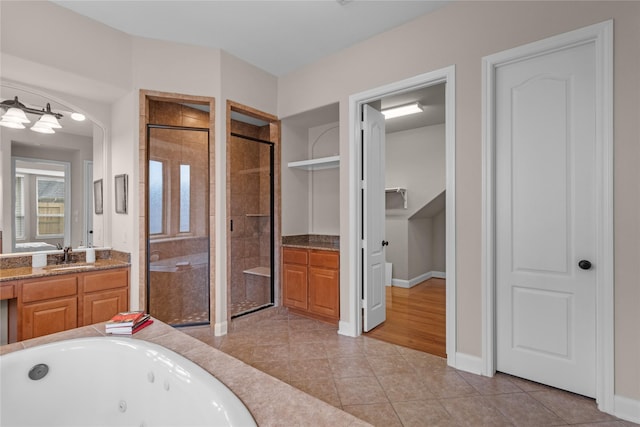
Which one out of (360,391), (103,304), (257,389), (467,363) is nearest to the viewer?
(257,389)

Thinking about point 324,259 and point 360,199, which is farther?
point 324,259

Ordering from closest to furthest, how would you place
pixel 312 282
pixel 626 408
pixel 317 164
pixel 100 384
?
pixel 100 384
pixel 626 408
pixel 312 282
pixel 317 164

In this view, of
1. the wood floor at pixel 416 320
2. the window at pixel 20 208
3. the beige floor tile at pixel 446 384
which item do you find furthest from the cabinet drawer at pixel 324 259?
the window at pixel 20 208

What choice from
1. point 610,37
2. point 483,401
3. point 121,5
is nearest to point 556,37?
point 610,37

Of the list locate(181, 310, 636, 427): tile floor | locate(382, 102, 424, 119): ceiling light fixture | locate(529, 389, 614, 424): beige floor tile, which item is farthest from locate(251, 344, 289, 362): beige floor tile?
locate(382, 102, 424, 119): ceiling light fixture

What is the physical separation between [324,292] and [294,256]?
58 cm

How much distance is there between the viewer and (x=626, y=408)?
1737 mm

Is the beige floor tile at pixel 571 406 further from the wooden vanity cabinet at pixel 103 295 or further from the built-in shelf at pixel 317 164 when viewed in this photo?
the wooden vanity cabinet at pixel 103 295

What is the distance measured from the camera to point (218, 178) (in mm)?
3041

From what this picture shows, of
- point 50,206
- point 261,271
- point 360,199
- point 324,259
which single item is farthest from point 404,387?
point 50,206

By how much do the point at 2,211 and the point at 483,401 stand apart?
152 inches

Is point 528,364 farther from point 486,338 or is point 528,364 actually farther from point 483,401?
point 483,401

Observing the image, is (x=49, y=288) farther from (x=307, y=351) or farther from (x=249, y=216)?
(x=307, y=351)

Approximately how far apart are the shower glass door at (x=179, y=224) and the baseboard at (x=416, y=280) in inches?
118
